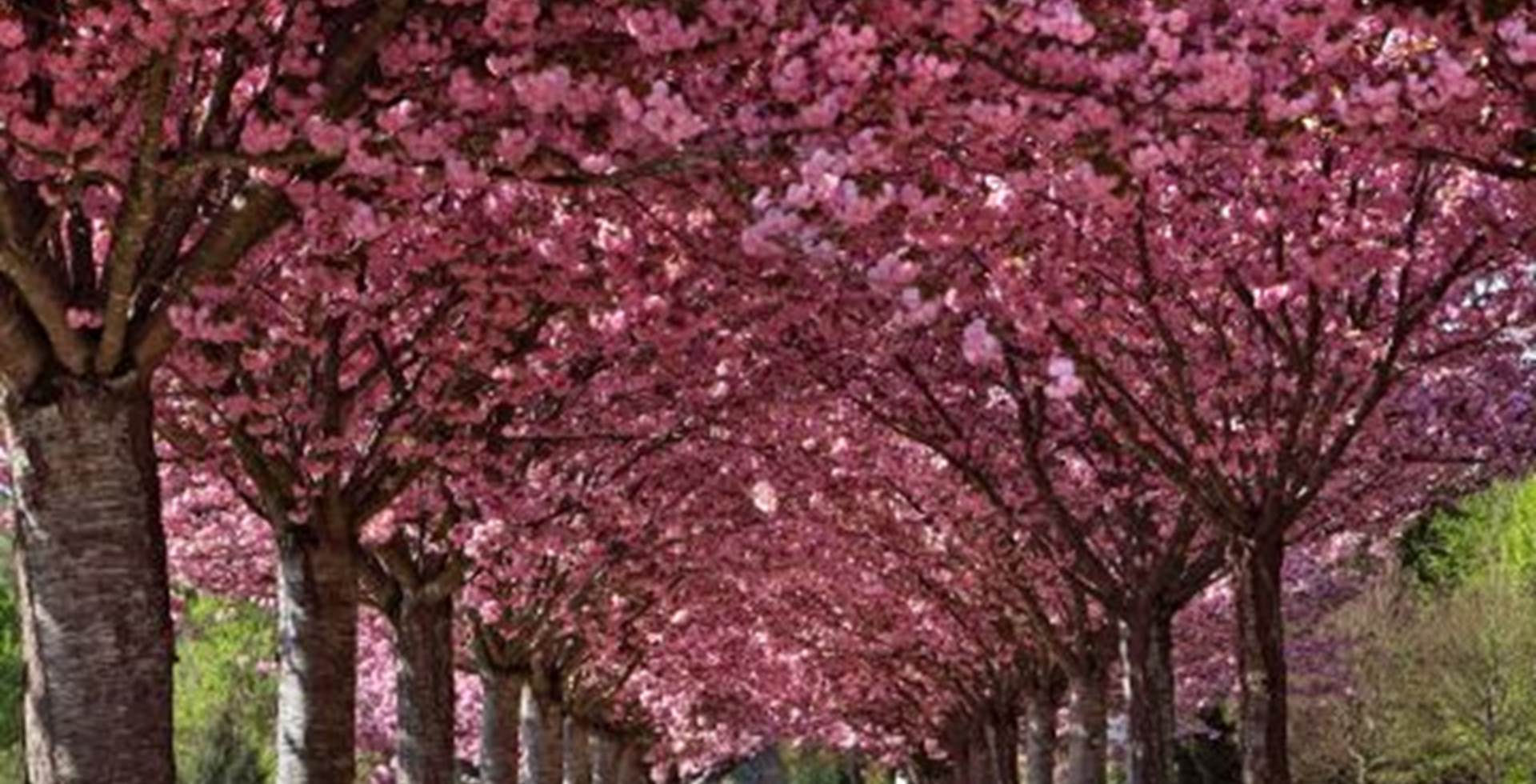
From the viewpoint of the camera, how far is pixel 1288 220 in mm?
13109

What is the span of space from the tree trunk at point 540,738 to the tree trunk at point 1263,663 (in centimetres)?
1346

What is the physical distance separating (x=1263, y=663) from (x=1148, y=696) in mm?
5012

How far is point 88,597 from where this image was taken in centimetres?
915

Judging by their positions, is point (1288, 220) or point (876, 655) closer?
point (1288, 220)

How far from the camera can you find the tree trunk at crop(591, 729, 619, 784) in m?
43.7

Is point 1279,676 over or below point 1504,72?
below

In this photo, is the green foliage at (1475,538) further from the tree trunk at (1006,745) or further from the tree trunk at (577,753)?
the tree trunk at (577,753)

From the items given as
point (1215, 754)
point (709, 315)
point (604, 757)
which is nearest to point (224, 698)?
point (604, 757)

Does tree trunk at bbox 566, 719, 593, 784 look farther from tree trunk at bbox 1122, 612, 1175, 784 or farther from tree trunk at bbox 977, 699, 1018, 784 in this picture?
tree trunk at bbox 1122, 612, 1175, 784

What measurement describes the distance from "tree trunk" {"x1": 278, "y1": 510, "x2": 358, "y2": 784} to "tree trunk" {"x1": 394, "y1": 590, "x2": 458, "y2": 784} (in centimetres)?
334

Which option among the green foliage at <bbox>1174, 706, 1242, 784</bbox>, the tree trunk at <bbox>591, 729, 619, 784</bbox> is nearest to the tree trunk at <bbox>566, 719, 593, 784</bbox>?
the tree trunk at <bbox>591, 729, 619, 784</bbox>

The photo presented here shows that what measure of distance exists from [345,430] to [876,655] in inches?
915

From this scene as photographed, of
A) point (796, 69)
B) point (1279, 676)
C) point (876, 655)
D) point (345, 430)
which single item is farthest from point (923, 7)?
point (876, 655)

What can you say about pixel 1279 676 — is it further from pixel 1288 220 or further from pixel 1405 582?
pixel 1405 582
